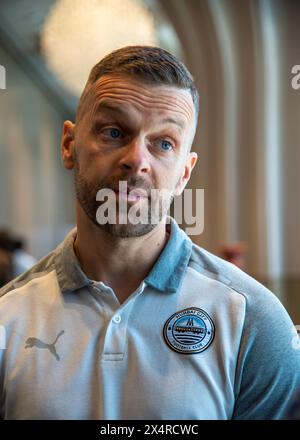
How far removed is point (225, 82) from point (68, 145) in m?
0.67

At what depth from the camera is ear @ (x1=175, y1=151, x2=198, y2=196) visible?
93 centimetres

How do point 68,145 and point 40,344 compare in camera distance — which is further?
point 68,145

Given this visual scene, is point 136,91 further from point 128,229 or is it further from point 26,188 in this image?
point 26,188

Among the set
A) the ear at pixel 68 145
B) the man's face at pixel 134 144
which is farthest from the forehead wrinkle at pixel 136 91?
the ear at pixel 68 145

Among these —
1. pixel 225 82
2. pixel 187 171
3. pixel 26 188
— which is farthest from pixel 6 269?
pixel 26 188

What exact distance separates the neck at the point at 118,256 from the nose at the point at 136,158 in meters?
0.12

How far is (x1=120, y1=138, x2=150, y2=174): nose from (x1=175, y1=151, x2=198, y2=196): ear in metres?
0.10

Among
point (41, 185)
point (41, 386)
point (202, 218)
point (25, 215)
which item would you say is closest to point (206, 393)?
point (41, 386)

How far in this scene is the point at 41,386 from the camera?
0.83m

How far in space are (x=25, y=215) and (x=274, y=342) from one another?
388 cm

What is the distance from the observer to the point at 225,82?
4.97ft

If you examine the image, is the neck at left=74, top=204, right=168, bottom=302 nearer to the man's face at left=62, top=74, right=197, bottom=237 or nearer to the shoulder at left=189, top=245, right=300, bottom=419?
the man's face at left=62, top=74, right=197, bottom=237


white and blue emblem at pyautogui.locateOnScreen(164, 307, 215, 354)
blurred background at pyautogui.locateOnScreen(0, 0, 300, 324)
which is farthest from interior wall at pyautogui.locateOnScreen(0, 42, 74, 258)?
white and blue emblem at pyautogui.locateOnScreen(164, 307, 215, 354)
